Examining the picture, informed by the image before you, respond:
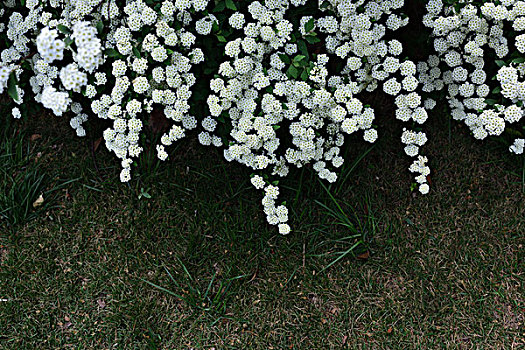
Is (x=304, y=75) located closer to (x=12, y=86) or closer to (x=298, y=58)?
(x=298, y=58)

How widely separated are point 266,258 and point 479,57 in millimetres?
1396

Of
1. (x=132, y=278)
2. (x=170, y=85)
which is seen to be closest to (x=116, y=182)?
(x=132, y=278)

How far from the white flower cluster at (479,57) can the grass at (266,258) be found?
0.65 metres

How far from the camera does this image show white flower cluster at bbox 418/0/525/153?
1851mm

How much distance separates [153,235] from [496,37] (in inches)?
75.1

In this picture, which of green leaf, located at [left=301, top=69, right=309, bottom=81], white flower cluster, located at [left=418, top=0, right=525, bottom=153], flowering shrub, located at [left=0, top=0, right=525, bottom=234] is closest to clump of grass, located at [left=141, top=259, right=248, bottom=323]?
flowering shrub, located at [left=0, top=0, right=525, bottom=234]

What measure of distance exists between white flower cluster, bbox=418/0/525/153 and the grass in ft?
2.14

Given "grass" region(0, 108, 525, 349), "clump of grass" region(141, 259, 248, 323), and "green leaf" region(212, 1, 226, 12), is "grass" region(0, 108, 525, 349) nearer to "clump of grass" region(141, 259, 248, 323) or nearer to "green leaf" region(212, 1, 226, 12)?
"clump of grass" region(141, 259, 248, 323)

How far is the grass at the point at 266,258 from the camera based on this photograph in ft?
7.79

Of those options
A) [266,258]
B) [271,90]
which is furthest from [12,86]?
[266,258]

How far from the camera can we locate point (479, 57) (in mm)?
2029

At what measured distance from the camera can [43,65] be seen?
205 cm

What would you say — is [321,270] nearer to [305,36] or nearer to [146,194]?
[146,194]

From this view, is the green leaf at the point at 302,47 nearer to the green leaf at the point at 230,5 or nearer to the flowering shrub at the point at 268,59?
the flowering shrub at the point at 268,59
